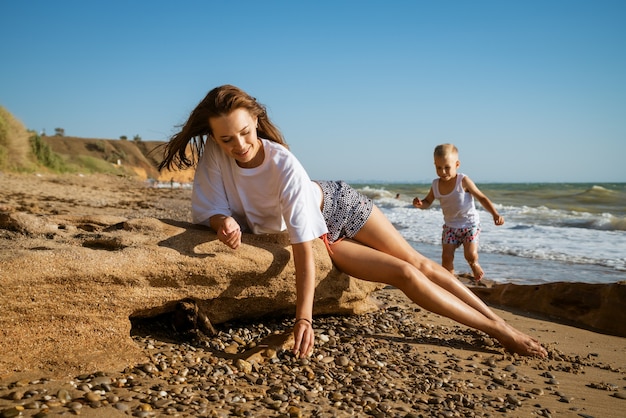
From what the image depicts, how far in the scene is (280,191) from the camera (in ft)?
12.7

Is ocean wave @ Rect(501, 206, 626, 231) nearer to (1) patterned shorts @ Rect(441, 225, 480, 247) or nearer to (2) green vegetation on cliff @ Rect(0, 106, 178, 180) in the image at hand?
(1) patterned shorts @ Rect(441, 225, 480, 247)

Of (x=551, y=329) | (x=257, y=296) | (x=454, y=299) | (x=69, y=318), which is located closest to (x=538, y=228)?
(x=551, y=329)

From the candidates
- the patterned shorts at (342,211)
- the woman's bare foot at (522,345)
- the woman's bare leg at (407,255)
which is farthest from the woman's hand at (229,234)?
the woman's bare foot at (522,345)

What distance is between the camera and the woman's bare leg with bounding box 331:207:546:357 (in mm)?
4094

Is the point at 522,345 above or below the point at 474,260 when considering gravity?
below

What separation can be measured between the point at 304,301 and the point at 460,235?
13.5ft

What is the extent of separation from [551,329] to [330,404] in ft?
10.4

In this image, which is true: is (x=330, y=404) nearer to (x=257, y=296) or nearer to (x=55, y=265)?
(x=257, y=296)

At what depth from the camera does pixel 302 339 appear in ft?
11.7

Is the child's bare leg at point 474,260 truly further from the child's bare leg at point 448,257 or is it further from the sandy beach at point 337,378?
the sandy beach at point 337,378

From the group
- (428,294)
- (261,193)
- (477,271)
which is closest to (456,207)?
(477,271)

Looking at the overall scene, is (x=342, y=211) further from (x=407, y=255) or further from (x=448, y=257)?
(x=448, y=257)

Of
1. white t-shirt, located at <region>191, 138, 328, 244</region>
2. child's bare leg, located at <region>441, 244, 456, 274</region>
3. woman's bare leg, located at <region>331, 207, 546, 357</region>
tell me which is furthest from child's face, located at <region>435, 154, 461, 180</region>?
white t-shirt, located at <region>191, 138, 328, 244</region>

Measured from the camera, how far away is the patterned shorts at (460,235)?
7043 millimetres
